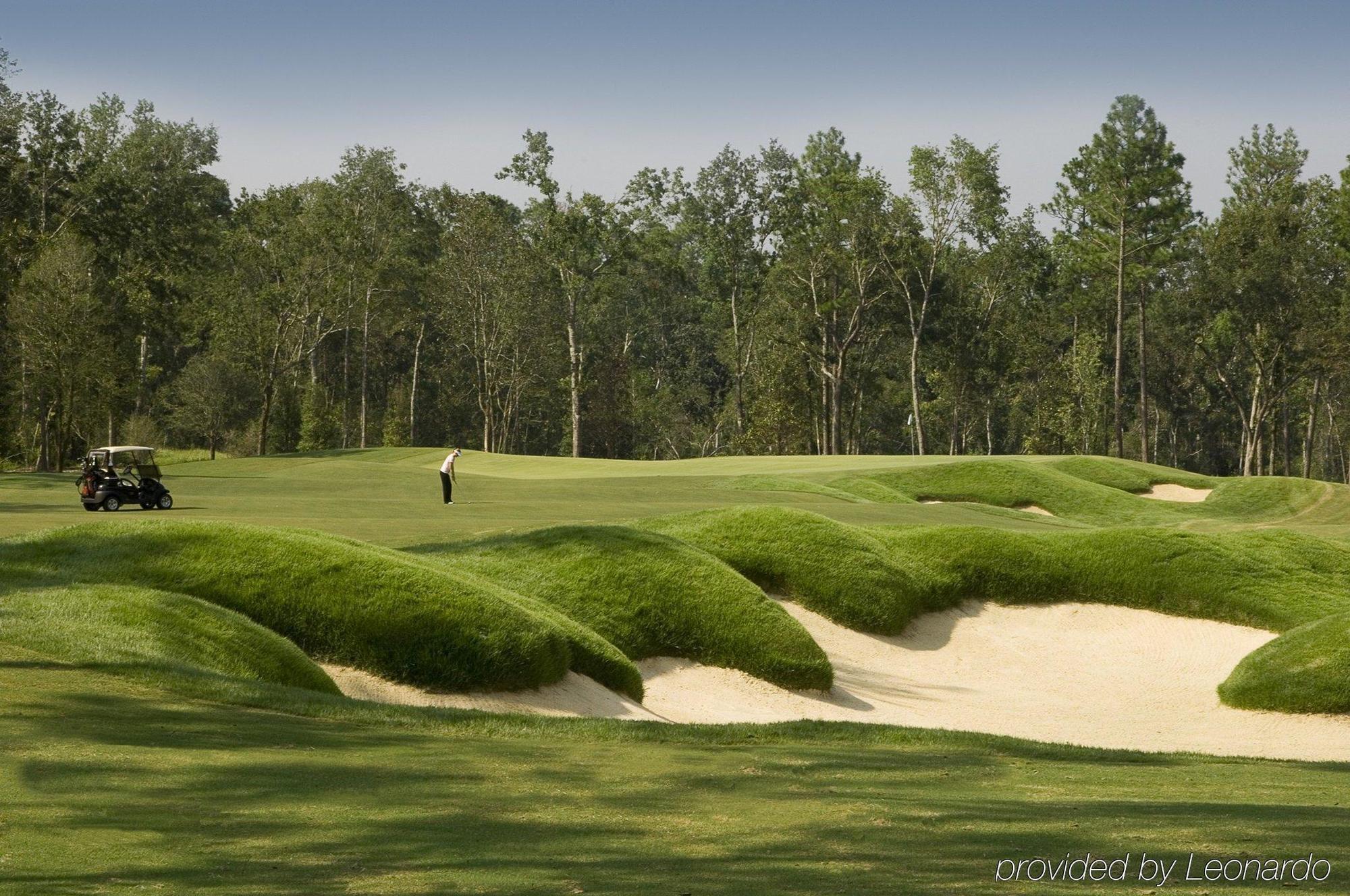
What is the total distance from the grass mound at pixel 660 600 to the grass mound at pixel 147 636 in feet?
18.2

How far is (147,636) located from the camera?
1434 cm

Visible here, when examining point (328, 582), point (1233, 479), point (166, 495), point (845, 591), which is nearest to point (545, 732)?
point (328, 582)

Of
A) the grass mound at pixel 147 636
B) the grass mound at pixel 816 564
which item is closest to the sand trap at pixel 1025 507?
the grass mound at pixel 816 564

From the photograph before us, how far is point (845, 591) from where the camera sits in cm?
2403

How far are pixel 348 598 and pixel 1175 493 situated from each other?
1854 inches

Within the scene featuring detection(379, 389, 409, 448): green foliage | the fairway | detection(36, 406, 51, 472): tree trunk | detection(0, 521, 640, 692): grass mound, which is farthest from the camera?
detection(379, 389, 409, 448): green foliage

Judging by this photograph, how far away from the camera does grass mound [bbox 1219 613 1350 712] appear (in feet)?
65.6

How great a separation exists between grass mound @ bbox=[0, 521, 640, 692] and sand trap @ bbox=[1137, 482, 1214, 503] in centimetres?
4347

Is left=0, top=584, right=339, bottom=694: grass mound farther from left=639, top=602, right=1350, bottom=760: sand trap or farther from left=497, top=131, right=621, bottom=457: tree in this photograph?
left=497, top=131, right=621, bottom=457: tree

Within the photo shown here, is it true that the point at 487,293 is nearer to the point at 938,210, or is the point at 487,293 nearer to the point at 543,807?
the point at 938,210

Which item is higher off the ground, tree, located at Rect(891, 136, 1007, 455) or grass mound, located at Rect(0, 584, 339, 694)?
tree, located at Rect(891, 136, 1007, 455)

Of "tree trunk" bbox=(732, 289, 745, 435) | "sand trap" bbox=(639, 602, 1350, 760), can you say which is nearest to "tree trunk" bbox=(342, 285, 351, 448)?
"tree trunk" bbox=(732, 289, 745, 435)

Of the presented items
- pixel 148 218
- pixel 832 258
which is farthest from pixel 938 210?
pixel 148 218

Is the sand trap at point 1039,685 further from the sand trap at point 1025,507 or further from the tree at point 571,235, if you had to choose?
the tree at point 571,235
